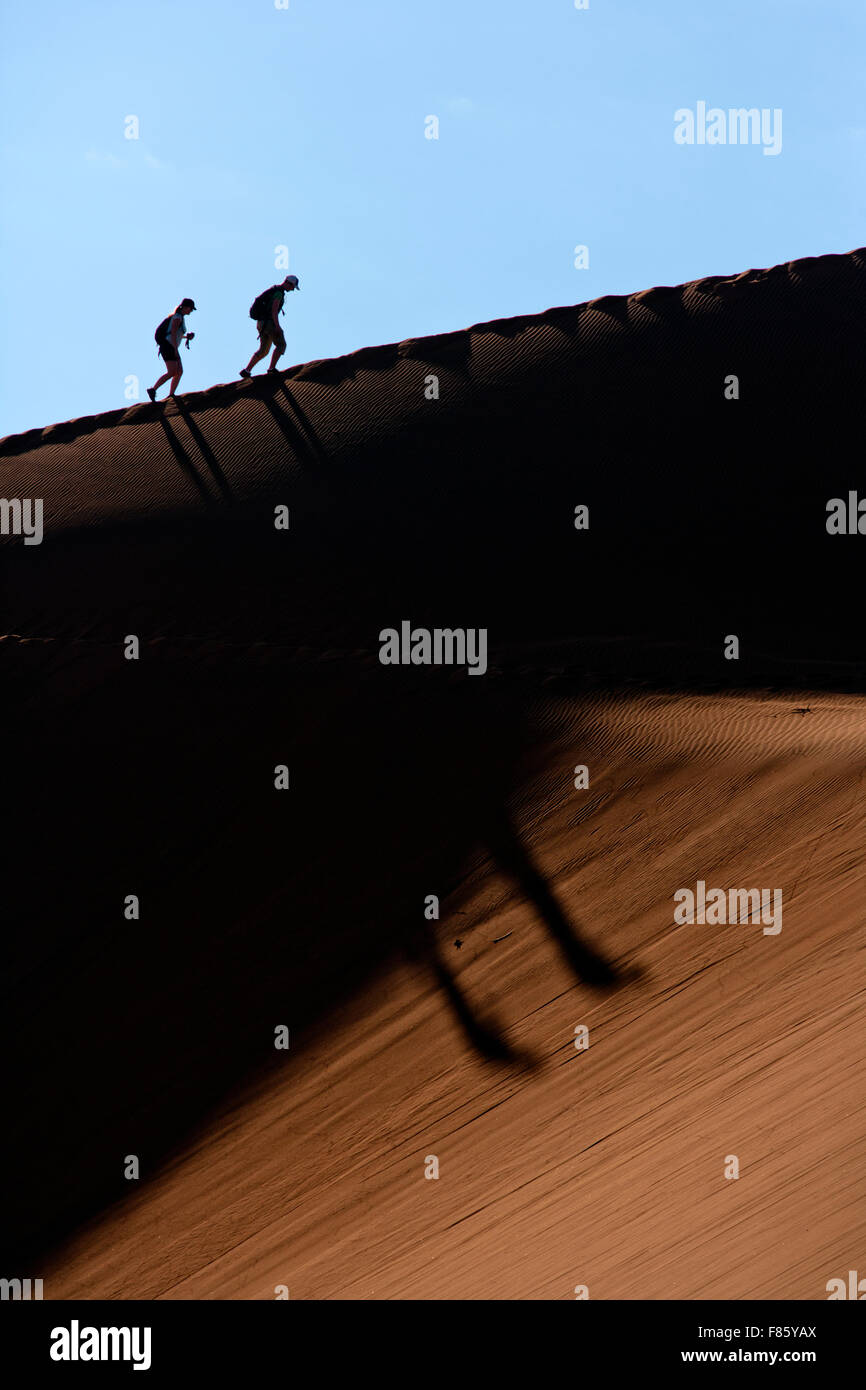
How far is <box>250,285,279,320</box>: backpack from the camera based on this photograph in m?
13.2

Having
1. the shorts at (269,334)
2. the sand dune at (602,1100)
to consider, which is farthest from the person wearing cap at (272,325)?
the sand dune at (602,1100)

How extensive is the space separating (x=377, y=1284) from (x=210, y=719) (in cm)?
591

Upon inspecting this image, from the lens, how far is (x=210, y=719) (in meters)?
10.7

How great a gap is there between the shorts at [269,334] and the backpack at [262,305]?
0.37 feet

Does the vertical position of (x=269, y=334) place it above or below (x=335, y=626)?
above

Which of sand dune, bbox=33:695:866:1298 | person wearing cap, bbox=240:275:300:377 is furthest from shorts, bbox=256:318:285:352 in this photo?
sand dune, bbox=33:695:866:1298

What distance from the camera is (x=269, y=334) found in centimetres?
1393

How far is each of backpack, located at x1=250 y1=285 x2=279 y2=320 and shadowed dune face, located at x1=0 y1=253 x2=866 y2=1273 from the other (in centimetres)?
117

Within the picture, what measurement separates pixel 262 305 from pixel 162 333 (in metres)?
1.17

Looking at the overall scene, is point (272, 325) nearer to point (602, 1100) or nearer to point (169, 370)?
point (169, 370)

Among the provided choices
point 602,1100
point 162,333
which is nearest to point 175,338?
point 162,333

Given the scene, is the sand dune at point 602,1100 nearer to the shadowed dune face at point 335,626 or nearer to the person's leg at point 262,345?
the shadowed dune face at point 335,626

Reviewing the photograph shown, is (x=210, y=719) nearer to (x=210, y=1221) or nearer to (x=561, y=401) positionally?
(x=210, y=1221)
